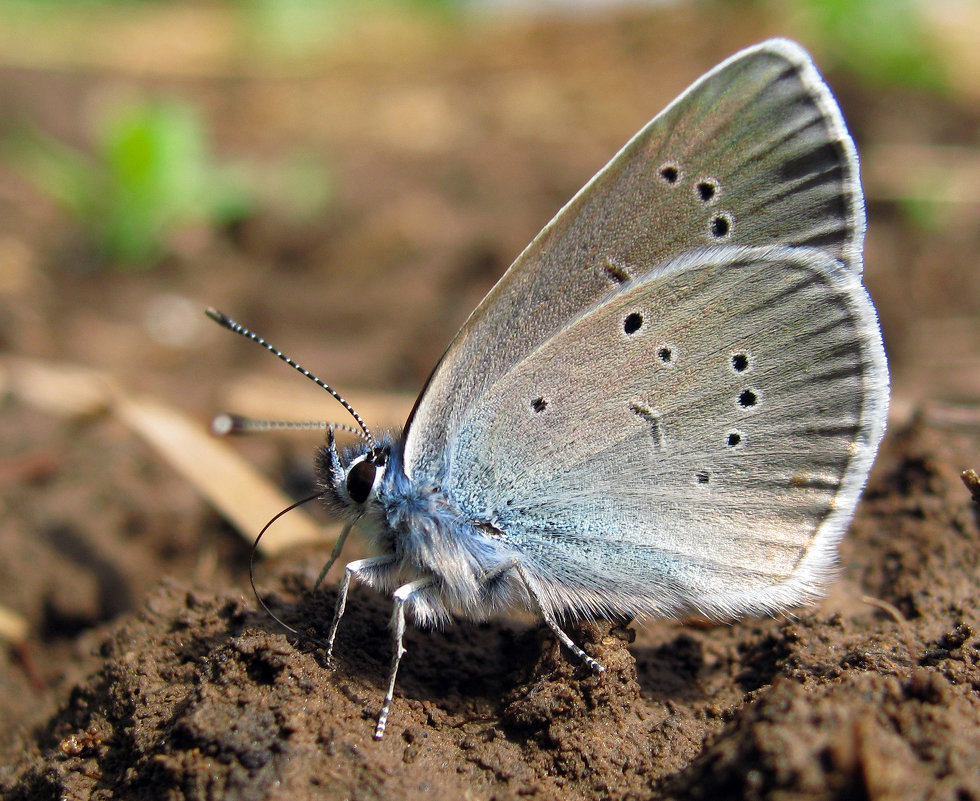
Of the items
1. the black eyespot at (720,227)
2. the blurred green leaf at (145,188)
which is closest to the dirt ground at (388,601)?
the blurred green leaf at (145,188)

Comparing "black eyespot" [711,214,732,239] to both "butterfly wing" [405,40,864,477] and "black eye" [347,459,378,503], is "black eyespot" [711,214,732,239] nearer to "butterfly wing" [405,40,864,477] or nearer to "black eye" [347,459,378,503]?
"butterfly wing" [405,40,864,477]

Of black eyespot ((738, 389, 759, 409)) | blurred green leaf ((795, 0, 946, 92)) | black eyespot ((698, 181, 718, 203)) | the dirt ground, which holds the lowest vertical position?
the dirt ground

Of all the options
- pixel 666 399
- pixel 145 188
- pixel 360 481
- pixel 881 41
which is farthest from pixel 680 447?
pixel 881 41

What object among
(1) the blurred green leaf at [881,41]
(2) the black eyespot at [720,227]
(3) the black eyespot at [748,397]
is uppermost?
(1) the blurred green leaf at [881,41]

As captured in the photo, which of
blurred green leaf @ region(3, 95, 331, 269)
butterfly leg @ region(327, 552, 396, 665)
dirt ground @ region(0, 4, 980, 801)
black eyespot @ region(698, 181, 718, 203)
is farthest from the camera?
blurred green leaf @ region(3, 95, 331, 269)

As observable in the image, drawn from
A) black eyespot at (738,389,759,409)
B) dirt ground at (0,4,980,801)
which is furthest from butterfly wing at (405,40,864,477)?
dirt ground at (0,4,980,801)

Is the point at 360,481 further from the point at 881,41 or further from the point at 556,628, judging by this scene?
the point at 881,41

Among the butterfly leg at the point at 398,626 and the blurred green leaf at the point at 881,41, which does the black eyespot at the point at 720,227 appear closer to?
the butterfly leg at the point at 398,626
